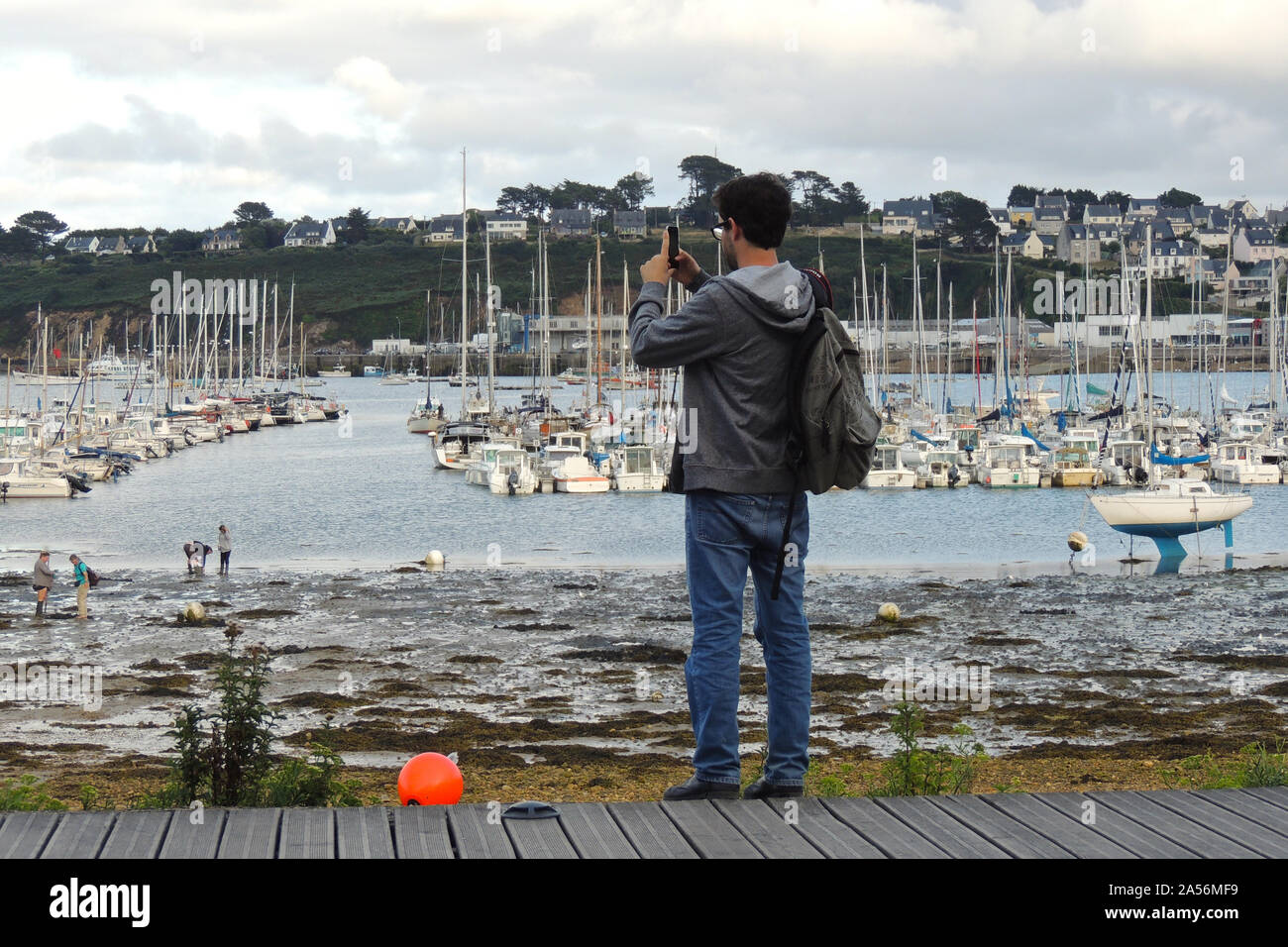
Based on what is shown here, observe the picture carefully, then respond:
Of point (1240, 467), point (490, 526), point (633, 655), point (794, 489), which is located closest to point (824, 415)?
point (794, 489)

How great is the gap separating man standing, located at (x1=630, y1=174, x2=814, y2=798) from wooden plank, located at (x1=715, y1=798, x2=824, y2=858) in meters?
0.22

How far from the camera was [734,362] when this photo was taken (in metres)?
5.70

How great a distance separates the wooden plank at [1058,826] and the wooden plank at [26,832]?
3292mm

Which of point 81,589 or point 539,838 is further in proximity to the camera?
point 81,589

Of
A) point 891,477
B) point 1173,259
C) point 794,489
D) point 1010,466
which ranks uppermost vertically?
point 1173,259

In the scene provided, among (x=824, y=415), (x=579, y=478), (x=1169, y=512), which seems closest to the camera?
(x=824, y=415)

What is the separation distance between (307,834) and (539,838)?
788mm

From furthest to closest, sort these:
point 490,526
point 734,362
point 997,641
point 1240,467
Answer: point 1240,467 → point 490,526 → point 997,641 → point 734,362

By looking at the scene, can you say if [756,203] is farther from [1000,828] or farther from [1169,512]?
[1169,512]

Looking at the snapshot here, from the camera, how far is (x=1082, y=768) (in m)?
13.3

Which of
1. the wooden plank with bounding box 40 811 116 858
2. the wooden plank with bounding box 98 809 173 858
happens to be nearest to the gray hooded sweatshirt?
the wooden plank with bounding box 98 809 173 858

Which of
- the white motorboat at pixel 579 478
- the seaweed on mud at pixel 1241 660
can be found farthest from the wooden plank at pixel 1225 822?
the white motorboat at pixel 579 478
